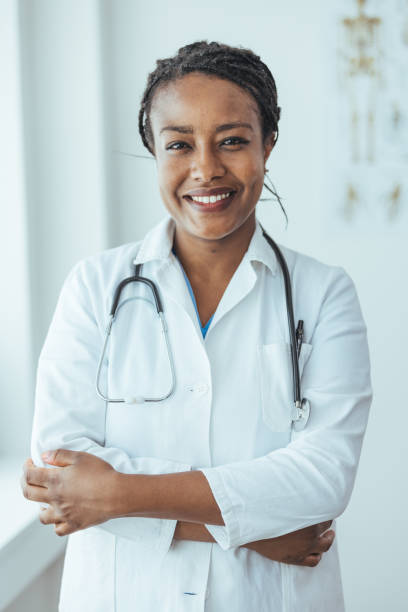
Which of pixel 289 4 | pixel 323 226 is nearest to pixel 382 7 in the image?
pixel 289 4

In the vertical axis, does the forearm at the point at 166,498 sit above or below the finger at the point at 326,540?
above

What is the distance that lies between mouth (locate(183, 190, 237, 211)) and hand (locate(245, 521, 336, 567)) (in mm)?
572

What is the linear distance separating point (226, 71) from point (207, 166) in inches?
6.9

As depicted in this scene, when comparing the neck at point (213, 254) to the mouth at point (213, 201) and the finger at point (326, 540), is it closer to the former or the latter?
the mouth at point (213, 201)

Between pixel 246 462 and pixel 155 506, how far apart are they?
0.54ft

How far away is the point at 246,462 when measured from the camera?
1.06 metres

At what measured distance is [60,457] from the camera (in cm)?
105

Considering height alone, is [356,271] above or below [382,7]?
below

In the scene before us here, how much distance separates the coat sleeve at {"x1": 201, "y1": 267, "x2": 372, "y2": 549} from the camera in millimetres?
1024

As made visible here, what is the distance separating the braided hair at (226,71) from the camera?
1.13 metres

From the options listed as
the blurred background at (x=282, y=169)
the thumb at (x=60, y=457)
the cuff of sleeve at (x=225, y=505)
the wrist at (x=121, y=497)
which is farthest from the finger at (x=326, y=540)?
the blurred background at (x=282, y=169)

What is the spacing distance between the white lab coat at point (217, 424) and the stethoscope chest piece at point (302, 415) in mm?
13

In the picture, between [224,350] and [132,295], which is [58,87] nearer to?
[132,295]

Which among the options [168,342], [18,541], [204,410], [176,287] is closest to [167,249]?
[176,287]
